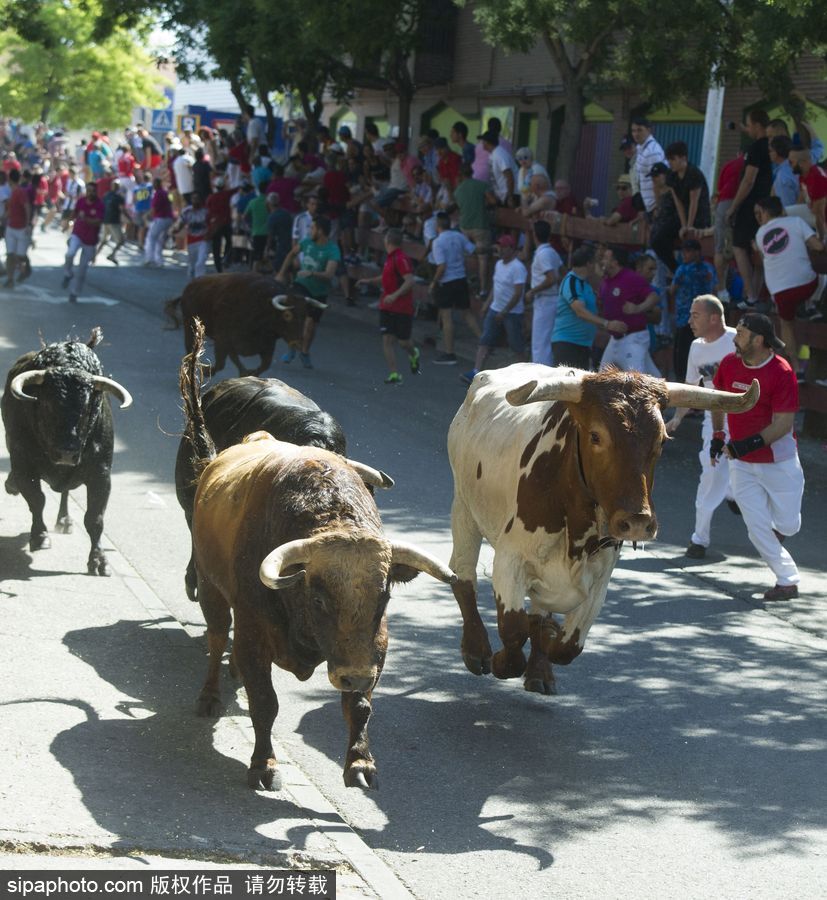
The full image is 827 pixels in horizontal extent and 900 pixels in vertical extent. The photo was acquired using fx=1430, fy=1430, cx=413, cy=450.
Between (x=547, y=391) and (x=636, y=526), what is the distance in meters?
0.80

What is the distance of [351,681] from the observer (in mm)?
5664

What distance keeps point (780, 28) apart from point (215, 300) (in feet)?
23.5

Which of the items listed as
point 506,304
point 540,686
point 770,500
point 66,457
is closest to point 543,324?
point 506,304

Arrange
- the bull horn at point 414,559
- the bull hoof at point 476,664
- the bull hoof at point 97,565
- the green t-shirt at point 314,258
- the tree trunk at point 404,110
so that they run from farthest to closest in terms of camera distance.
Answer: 1. the tree trunk at point 404,110
2. the green t-shirt at point 314,258
3. the bull hoof at point 97,565
4. the bull hoof at point 476,664
5. the bull horn at point 414,559

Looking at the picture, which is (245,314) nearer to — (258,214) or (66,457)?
(66,457)

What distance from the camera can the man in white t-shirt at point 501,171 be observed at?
22.4 metres

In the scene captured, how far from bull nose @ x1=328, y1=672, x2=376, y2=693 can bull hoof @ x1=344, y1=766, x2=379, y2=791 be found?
0.40m

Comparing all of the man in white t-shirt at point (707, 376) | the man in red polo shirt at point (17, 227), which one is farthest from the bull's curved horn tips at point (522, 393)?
the man in red polo shirt at point (17, 227)

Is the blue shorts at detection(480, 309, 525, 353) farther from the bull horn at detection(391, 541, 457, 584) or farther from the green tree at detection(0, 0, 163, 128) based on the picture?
the green tree at detection(0, 0, 163, 128)

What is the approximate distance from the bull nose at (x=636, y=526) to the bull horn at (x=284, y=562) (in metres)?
1.51

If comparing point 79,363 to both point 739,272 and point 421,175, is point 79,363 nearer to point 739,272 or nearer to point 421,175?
point 739,272

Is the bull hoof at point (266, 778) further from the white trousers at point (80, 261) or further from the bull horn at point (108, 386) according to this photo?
the white trousers at point (80, 261)

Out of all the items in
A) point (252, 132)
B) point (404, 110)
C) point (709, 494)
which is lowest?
point (709, 494)

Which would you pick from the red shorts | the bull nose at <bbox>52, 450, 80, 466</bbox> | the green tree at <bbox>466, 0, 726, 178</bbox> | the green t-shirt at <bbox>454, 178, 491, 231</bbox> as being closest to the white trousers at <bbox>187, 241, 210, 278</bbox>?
the green t-shirt at <bbox>454, 178, 491, 231</bbox>
